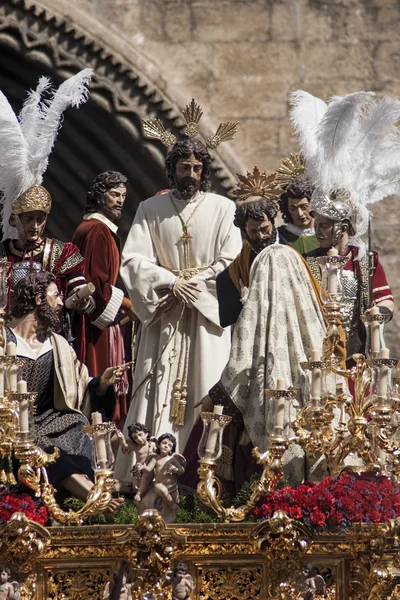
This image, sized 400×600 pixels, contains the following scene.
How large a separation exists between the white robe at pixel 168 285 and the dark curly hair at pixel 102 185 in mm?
463

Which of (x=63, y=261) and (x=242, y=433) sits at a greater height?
(x=63, y=261)

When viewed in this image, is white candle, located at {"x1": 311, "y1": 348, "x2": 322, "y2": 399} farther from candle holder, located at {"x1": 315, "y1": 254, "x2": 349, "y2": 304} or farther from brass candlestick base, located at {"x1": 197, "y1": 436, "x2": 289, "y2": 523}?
candle holder, located at {"x1": 315, "y1": 254, "x2": 349, "y2": 304}

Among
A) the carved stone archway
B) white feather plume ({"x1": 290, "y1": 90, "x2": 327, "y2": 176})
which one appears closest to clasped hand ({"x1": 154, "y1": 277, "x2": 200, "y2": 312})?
white feather plume ({"x1": 290, "y1": 90, "x2": 327, "y2": 176})

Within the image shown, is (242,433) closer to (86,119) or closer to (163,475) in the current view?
(163,475)

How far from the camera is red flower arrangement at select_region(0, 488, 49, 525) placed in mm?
10883

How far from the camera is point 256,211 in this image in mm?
12438

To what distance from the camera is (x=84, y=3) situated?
1633 centimetres

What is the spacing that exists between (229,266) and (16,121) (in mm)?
1408

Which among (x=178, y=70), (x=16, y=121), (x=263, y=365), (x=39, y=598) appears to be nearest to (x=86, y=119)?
(x=178, y=70)

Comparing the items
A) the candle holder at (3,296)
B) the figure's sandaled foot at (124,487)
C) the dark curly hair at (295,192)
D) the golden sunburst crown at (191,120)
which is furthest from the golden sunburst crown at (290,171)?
the figure's sandaled foot at (124,487)

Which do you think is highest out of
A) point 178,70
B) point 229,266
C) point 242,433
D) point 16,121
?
point 178,70

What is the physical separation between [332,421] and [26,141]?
2791 millimetres

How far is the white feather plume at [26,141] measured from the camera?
13.1 metres

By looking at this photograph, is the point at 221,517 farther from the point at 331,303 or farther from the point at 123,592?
the point at 331,303
